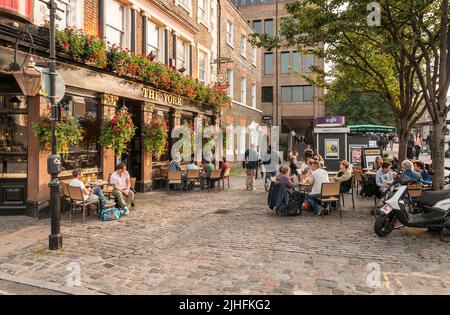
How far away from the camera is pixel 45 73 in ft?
20.2

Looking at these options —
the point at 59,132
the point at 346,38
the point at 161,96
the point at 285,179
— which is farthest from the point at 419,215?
the point at 161,96

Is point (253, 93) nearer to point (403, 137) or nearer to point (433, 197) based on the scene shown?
point (403, 137)

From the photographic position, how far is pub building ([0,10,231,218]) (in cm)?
905

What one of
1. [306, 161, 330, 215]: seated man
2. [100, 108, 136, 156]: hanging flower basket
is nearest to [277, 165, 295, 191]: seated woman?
[306, 161, 330, 215]: seated man

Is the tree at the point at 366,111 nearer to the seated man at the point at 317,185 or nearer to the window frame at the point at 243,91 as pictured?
the window frame at the point at 243,91

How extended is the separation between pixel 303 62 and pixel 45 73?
116ft

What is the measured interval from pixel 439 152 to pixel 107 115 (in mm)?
9576

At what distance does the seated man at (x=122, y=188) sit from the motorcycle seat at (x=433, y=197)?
7.09 meters

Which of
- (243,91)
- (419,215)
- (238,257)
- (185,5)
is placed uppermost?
(185,5)

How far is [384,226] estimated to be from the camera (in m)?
7.30

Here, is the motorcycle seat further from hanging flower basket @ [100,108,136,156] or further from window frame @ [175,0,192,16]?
window frame @ [175,0,192,16]

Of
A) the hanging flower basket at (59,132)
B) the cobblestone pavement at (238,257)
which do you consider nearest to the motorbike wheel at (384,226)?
the cobblestone pavement at (238,257)

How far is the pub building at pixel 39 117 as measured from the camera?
9.05 m
